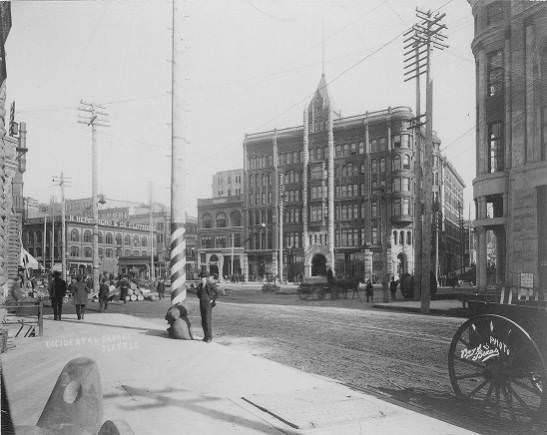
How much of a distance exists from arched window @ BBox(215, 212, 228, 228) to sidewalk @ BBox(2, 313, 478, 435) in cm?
6213

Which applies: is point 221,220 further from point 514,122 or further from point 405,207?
point 514,122

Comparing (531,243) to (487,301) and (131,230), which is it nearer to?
(487,301)

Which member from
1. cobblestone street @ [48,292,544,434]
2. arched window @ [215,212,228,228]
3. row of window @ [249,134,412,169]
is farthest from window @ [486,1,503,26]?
arched window @ [215,212,228,228]

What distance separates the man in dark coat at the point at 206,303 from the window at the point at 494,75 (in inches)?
255

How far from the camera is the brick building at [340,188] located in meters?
48.9

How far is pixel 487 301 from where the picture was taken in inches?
199

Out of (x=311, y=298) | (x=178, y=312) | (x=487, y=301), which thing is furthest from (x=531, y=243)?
(x=311, y=298)

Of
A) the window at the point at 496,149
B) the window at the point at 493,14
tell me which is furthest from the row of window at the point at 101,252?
the window at the point at 493,14

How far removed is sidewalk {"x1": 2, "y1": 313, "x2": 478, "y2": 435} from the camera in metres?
4.30

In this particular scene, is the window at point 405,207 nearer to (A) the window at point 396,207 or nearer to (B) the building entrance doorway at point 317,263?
(A) the window at point 396,207

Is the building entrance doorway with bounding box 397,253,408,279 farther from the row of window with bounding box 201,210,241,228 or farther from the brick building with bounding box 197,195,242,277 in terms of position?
the row of window with bounding box 201,210,241,228

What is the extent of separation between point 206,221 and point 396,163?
32817mm

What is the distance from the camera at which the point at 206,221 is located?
72750 mm

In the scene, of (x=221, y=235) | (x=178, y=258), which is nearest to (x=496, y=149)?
(x=178, y=258)
